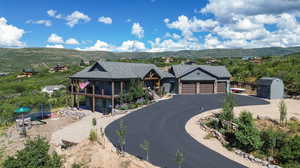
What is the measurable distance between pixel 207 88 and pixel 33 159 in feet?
107

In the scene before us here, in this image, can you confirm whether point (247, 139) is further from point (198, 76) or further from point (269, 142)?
point (198, 76)

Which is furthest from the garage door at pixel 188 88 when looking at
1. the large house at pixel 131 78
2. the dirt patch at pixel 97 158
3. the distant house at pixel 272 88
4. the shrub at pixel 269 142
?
the dirt patch at pixel 97 158

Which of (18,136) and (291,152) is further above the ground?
(291,152)

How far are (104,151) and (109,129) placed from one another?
4405mm

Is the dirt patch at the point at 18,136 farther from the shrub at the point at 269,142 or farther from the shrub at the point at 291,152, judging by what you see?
the shrub at the point at 291,152

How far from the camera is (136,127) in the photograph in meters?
18.0

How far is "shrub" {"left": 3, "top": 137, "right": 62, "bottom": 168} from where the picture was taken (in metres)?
8.68

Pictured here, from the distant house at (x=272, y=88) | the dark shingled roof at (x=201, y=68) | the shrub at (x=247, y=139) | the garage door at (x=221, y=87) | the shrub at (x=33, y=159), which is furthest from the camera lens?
the garage door at (x=221, y=87)

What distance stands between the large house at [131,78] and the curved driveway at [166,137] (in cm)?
604

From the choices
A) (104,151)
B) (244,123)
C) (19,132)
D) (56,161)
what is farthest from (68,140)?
(244,123)

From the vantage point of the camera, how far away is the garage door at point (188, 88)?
119ft

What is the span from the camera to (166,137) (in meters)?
15.4

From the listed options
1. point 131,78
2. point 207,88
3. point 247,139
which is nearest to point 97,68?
point 131,78

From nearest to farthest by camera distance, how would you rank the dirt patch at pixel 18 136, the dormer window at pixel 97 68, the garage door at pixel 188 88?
1. the dirt patch at pixel 18 136
2. the dormer window at pixel 97 68
3. the garage door at pixel 188 88
